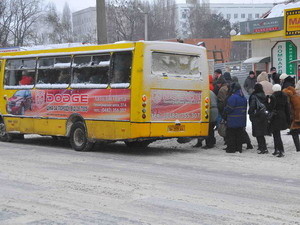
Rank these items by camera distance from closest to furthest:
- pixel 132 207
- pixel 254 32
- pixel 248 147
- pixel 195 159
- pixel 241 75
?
pixel 132 207
pixel 195 159
pixel 248 147
pixel 254 32
pixel 241 75

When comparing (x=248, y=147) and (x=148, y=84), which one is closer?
(x=148, y=84)

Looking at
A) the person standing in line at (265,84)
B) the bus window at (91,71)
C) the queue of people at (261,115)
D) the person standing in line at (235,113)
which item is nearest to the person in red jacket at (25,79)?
the bus window at (91,71)

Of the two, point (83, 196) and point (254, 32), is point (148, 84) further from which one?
point (254, 32)

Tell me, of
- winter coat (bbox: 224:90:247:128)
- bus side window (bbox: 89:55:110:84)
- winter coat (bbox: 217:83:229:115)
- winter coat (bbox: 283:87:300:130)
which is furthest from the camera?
winter coat (bbox: 217:83:229:115)

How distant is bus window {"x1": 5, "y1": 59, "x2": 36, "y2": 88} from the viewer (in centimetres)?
1791

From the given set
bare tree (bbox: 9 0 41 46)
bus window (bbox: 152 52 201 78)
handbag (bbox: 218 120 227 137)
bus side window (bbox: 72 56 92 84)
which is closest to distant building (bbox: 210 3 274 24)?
bare tree (bbox: 9 0 41 46)

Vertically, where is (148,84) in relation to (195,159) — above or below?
above

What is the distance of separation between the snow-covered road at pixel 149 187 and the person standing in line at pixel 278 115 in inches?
13.6

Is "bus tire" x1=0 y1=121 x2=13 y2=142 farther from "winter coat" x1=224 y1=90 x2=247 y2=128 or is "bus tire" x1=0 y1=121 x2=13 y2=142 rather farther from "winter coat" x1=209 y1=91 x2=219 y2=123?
"winter coat" x1=224 y1=90 x2=247 y2=128

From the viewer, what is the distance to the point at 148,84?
1441cm

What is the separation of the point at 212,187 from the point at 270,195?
3.59 feet

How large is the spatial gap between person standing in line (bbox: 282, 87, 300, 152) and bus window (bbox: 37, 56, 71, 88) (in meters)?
5.77

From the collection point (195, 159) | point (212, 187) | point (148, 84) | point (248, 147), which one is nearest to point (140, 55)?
point (148, 84)

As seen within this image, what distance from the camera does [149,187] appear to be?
32.9 feet
